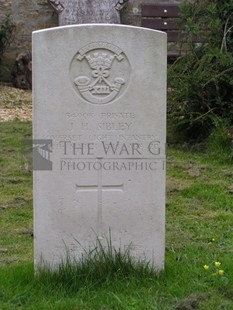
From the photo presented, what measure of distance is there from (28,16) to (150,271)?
10.0m

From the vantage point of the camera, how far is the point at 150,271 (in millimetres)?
4051

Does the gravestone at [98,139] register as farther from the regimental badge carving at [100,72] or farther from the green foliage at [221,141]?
the green foliage at [221,141]

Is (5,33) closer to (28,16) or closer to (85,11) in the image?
(28,16)

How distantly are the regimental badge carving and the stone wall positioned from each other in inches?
376

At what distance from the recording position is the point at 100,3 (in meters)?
12.8

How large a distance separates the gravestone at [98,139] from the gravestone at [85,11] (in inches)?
357

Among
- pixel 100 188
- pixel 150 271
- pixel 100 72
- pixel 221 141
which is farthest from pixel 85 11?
pixel 150 271

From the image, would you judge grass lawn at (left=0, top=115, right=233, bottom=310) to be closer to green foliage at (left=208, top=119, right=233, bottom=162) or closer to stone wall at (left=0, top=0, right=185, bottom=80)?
green foliage at (left=208, top=119, right=233, bottom=162)

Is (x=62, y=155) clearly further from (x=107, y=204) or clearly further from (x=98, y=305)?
(x=98, y=305)

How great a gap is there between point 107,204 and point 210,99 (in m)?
4.59

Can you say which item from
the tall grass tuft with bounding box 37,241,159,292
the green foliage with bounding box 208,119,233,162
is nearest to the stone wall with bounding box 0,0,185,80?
the green foliage with bounding box 208,119,233,162

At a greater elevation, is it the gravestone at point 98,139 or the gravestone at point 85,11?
the gravestone at point 85,11

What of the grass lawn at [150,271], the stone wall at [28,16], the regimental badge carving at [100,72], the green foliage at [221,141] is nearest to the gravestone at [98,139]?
the regimental badge carving at [100,72]

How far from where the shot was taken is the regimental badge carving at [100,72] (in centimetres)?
386
